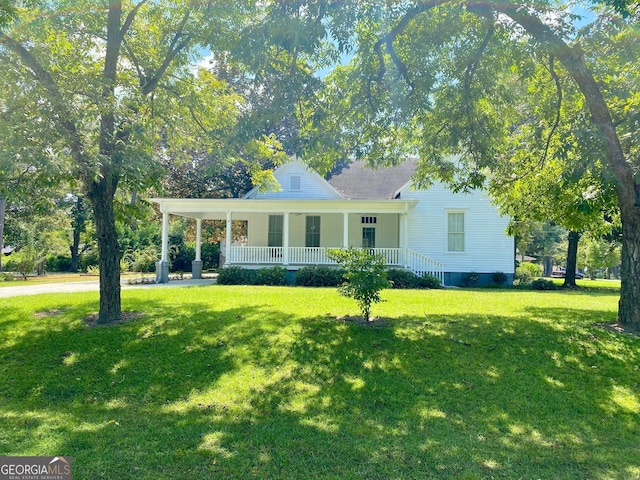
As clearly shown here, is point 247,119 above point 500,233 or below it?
above

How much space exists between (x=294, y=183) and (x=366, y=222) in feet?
13.2

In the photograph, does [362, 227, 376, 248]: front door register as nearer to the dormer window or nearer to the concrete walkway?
the dormer window

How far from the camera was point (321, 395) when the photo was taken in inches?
205

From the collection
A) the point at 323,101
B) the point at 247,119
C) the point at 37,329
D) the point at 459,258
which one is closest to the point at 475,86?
the point at 323,101

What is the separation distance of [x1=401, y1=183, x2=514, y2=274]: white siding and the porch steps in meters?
1.06

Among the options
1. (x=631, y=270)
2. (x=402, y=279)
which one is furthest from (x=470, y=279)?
(x=631, y=270)

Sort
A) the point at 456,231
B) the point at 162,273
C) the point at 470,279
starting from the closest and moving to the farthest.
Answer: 1. the point at 162,273
2. the point at 470,279
3. the point at 456,231

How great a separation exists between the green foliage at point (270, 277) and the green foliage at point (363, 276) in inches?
357

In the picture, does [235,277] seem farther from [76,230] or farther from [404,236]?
[76,230]

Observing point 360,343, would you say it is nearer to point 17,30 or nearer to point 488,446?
point 488,446

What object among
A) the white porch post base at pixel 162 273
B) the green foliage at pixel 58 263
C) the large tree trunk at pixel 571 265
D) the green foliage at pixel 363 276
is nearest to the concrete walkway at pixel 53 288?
the white porch post base at pixel 162 273

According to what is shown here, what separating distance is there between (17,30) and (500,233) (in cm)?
1848

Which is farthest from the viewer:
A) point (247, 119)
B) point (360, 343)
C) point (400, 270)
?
point (400, 270)

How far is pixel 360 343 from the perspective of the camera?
6801mm
